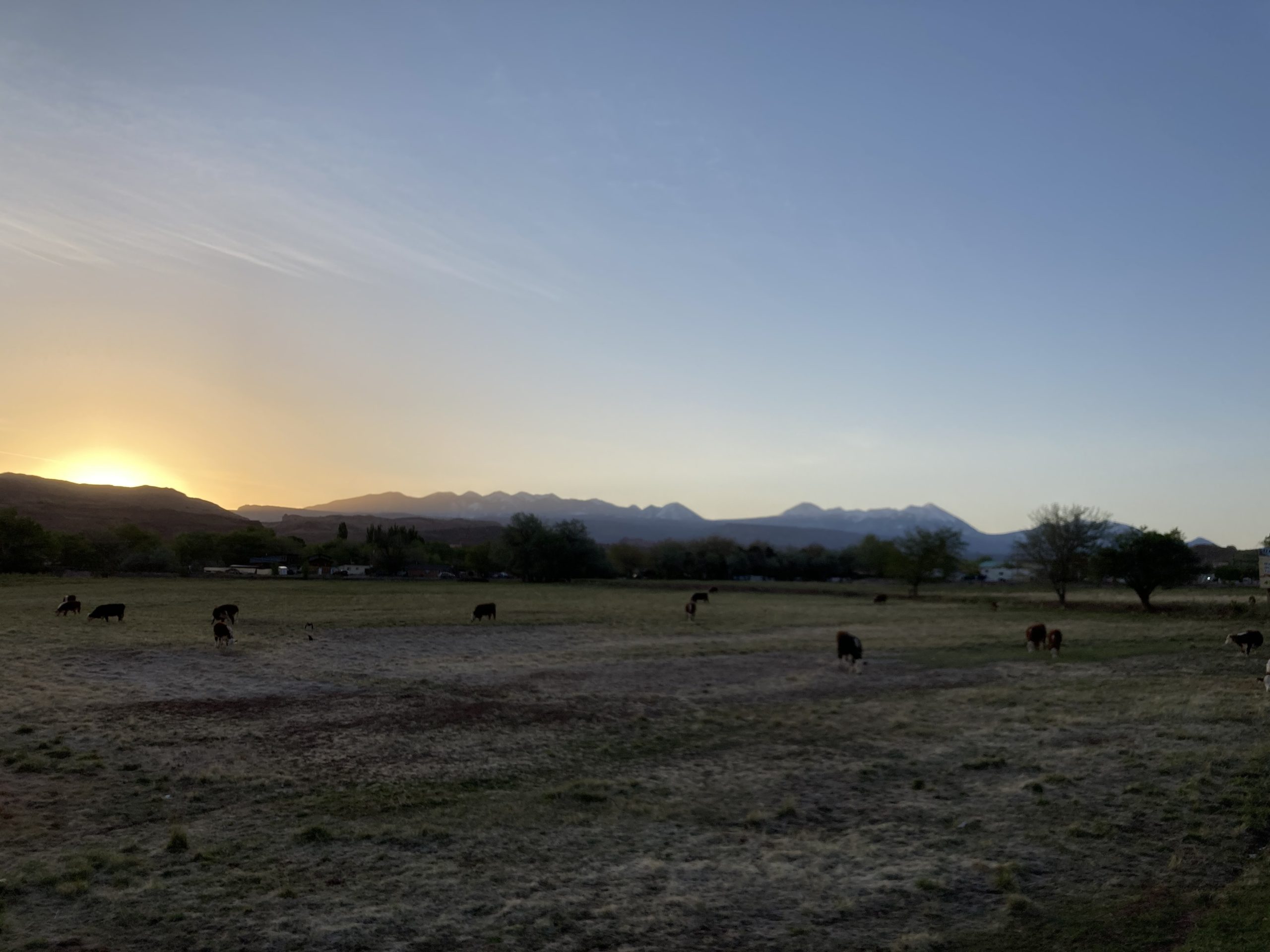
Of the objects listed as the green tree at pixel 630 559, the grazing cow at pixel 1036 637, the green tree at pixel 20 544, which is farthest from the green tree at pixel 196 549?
the grazing cow at pixel 1036 637

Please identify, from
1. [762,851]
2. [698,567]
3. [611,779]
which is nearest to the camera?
[762,851]

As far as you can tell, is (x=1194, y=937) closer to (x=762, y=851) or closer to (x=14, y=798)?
(x=762, y=851)

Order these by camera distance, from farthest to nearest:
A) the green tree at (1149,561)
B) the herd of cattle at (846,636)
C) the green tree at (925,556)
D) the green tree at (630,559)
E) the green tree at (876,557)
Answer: the green tree at (630,559)
the green tree at (876,557)
the green tree at (925,556)
the green tree at (1149,561)
the herd of cattle at (846,636)

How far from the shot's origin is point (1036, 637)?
113ft

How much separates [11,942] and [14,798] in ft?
18.7

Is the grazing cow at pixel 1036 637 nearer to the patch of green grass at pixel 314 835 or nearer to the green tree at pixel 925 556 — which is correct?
the patch of green grass at pixel 314 835

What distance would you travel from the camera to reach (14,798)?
40.5 feet

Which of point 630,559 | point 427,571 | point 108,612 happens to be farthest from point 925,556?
point 427,571

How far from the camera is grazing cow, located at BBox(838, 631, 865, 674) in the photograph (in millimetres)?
28953

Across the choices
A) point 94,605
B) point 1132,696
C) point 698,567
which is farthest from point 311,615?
point 698,567

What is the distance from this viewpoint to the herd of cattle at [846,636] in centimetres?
2939

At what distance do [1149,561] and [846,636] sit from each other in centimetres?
3642

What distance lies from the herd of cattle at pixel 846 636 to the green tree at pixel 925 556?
45.9 metres

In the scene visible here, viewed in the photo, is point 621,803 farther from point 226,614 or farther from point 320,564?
point 320,564
